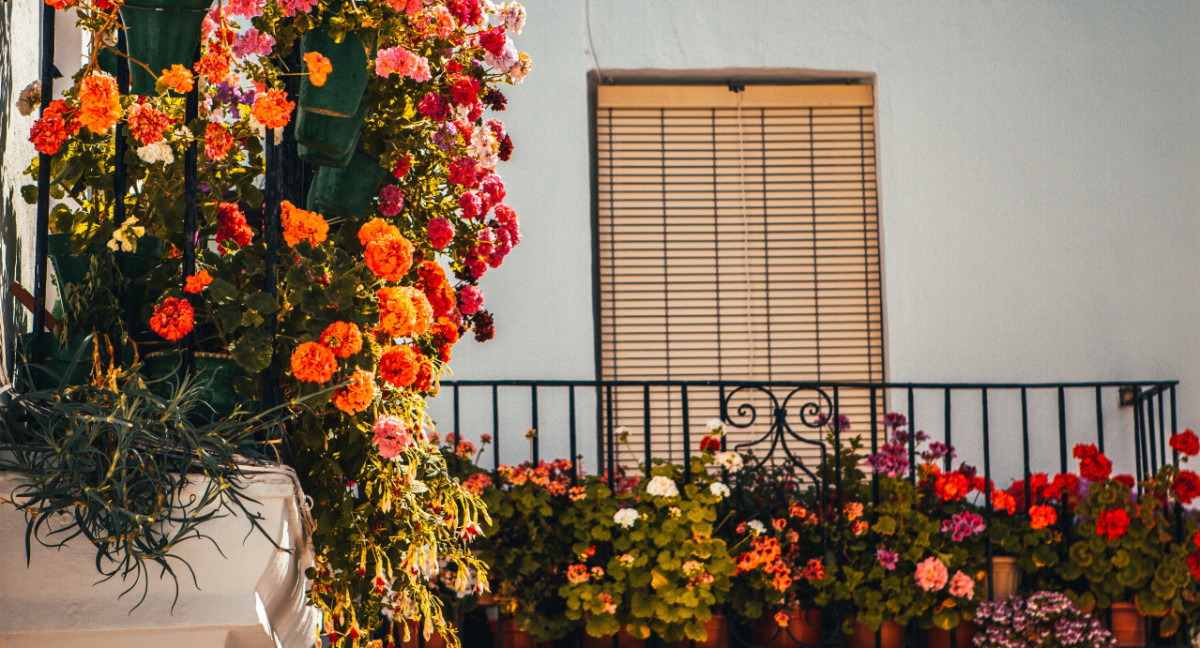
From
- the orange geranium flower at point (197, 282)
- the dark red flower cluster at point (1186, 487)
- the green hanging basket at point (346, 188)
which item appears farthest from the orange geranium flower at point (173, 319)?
the dark red flower cluster at point (1186, 487)

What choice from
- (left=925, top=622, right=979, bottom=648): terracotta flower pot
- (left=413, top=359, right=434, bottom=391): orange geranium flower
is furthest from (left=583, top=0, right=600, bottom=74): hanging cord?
(left=413, top=359, right=434, bottom=391): orange geranium flower

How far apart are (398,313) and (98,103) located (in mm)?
712

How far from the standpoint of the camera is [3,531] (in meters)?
1.96

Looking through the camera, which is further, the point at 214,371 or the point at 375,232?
the point at 375,232

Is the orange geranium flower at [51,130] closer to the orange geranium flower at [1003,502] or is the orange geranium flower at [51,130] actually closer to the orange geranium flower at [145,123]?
the orange geranium flower at [145,123]

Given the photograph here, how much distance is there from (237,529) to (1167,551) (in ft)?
15.3

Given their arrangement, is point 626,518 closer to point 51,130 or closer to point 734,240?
point 734,240

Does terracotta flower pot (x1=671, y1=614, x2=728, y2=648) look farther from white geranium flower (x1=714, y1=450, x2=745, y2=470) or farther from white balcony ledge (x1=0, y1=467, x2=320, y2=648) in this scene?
white balcony ledge (x1=0, y1=467, x2=320, y2=648)

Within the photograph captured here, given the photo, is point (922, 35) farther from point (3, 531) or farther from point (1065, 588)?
point (3, 531)

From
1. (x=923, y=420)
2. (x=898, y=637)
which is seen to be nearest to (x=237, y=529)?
(x=898, y=637)

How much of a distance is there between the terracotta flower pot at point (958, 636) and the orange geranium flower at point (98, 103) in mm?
4350

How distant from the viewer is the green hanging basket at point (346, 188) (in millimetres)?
2865


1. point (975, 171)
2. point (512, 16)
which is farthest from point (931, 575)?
point (512, 16)

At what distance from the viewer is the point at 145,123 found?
2.32 meters
